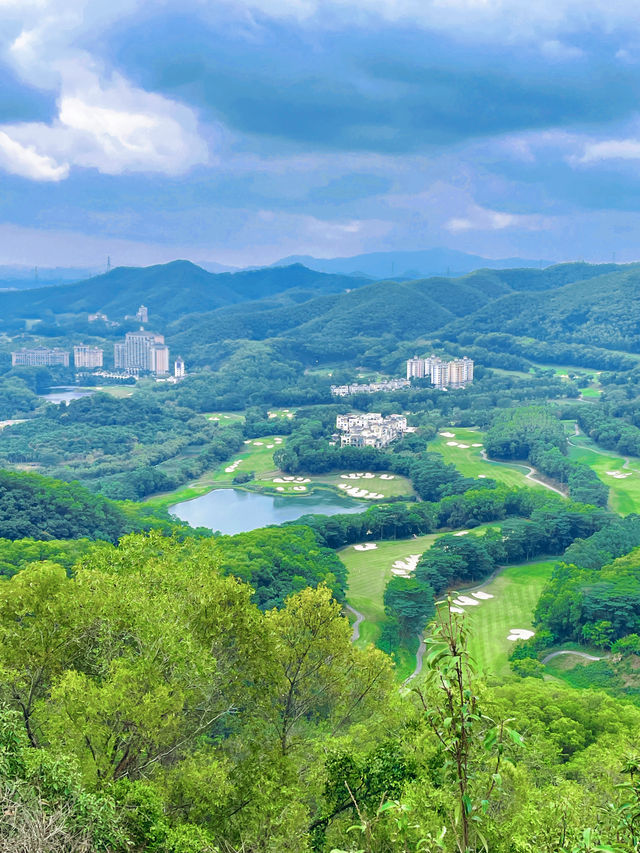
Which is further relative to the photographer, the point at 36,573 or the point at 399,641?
the point at 399,641

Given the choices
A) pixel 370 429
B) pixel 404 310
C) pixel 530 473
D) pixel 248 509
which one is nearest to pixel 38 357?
pixel 404 310

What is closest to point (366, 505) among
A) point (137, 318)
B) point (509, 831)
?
point (509, 831)

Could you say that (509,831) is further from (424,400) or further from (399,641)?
(424,400)

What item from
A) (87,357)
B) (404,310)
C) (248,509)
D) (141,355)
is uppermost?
(404,310)

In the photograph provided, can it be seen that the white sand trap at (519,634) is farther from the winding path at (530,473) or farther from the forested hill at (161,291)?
the forested hill at (161,291)

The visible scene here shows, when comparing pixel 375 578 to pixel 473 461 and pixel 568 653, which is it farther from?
pixel 473 461
